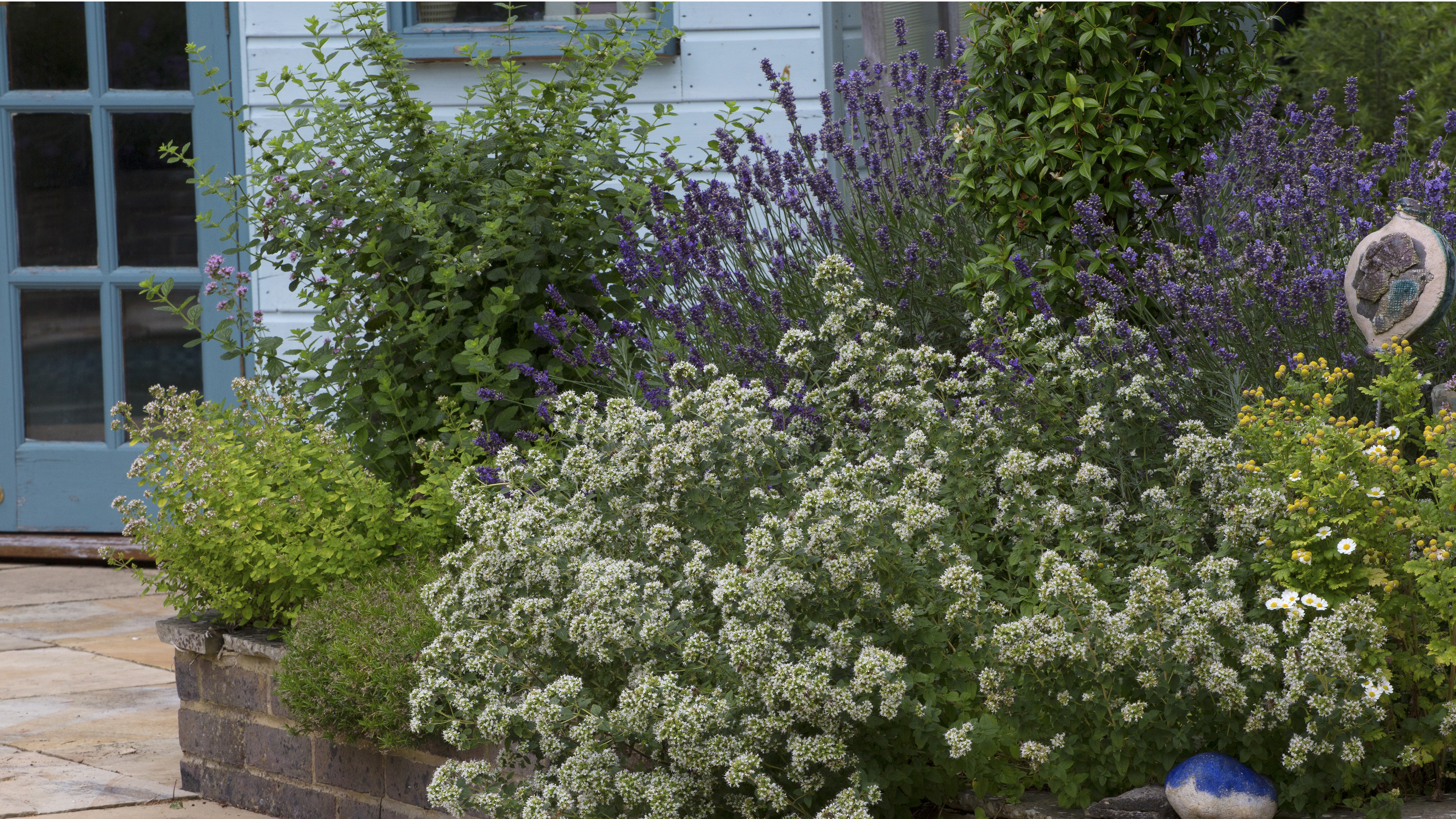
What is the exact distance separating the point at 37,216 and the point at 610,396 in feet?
11.5

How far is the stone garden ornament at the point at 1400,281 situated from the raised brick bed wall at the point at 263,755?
6.71ft

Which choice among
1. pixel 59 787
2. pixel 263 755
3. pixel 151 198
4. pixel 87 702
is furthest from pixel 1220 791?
pixel 151 198

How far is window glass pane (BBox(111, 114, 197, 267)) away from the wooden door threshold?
1.19 metres

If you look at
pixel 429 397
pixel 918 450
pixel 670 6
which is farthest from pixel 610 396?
pixel 670 6

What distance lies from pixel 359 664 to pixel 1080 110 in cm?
215

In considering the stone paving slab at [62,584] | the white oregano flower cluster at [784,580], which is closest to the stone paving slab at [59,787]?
the white oregano flower cluster at [784,580]

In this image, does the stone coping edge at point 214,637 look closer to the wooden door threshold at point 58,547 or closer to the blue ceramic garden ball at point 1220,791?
the blue ceramic garden ball at point 1220,791

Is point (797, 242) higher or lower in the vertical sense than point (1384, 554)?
higher

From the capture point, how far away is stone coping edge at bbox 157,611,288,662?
10.3 feet

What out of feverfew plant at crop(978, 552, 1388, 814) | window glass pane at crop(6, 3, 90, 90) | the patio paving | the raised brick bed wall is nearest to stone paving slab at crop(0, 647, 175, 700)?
the patio paving

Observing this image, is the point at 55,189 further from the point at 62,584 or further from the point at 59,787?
the point at 59,787

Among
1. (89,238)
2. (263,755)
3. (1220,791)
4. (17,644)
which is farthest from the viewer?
(89,238)

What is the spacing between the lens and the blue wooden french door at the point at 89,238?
5.57m

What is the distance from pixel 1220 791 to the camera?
192cm
